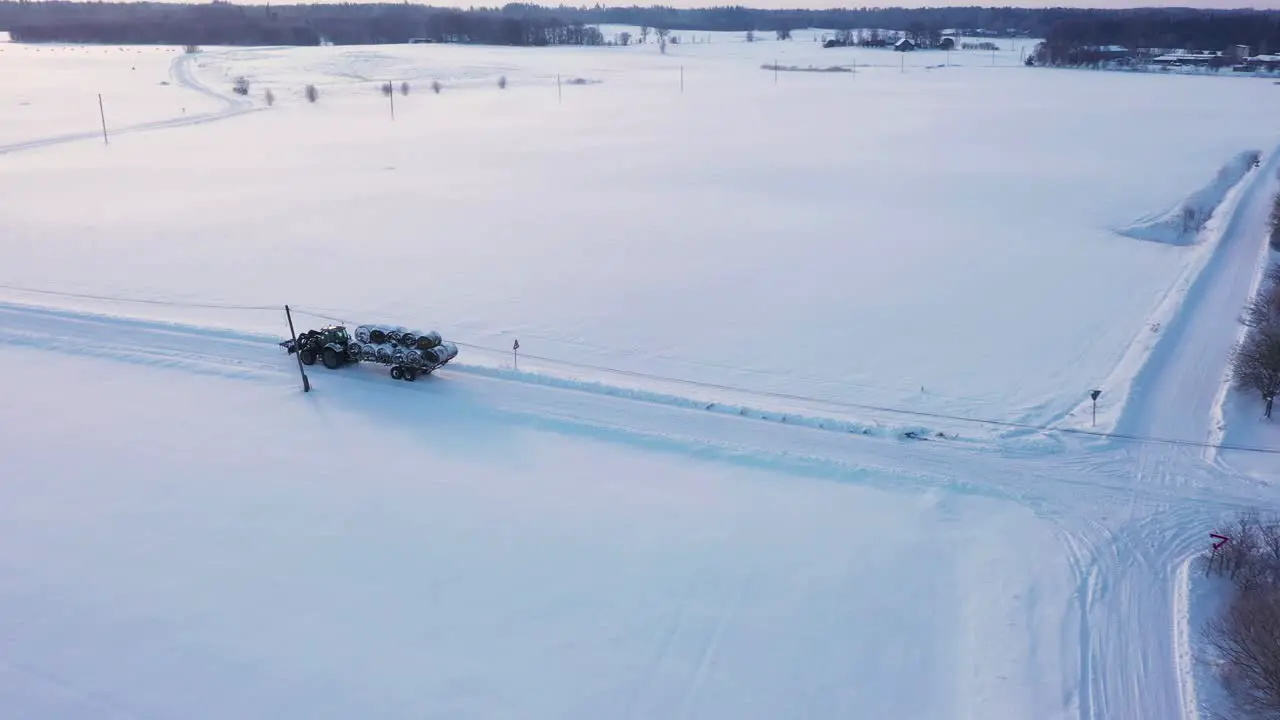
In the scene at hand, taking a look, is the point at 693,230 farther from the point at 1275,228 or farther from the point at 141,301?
the point at 1275,228

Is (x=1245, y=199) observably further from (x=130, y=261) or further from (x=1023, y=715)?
(x=130, y=261)

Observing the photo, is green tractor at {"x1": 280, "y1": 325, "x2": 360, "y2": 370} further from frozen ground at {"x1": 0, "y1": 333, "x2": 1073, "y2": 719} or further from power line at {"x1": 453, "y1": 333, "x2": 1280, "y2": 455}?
power line at {"x1": 453, "y1": 333, "x2": 1280, "y2": 455}

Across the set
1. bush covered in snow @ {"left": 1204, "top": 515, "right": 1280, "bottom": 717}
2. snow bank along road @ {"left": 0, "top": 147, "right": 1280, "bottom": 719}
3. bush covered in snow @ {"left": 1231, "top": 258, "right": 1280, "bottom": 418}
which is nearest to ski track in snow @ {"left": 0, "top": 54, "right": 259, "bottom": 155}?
snow bank along road @ {"left": 0, "top": 147, "right": 1280, "bottom": 719}

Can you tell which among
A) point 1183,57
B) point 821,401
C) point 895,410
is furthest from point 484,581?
point 1183,57

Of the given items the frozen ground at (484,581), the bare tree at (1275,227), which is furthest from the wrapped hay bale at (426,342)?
the bare tree at (1275,227)

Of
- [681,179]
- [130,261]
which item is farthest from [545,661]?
[681,179]

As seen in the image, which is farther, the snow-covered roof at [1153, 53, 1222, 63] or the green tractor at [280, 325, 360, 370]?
the snow-covered roof at [1153, 53, 1222, 63]
